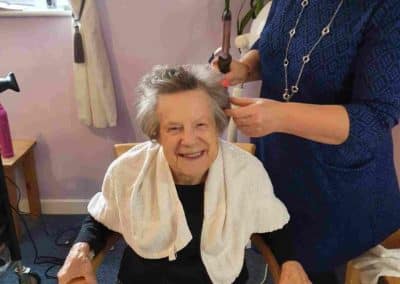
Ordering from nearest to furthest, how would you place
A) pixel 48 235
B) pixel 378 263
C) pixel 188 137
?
1. pixel 188 137
2. pixel 378 263
3. pixel 48 235

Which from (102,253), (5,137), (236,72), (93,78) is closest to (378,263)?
(236,72)

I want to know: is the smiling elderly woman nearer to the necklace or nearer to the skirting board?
the necklace

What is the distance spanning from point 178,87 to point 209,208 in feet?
1.14

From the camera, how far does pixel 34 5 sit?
2205 millimetres

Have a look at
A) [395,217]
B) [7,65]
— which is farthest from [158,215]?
[7,65]

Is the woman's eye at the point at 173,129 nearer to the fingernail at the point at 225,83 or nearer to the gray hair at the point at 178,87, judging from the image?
the gray hair at the point at 178,87

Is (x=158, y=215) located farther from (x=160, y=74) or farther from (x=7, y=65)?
(x=7, y=65)

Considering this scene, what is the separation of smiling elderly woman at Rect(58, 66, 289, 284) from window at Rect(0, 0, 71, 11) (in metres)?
1.20

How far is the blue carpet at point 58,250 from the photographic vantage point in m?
2.04

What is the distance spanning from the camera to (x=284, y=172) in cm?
127

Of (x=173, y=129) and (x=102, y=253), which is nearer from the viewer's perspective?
(x=173, y=129)

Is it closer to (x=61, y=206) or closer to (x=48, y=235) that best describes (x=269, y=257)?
(x=48, y=235)

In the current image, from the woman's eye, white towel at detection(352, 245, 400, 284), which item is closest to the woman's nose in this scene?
the woman's eye

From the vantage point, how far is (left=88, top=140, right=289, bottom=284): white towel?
1205 millimetres
